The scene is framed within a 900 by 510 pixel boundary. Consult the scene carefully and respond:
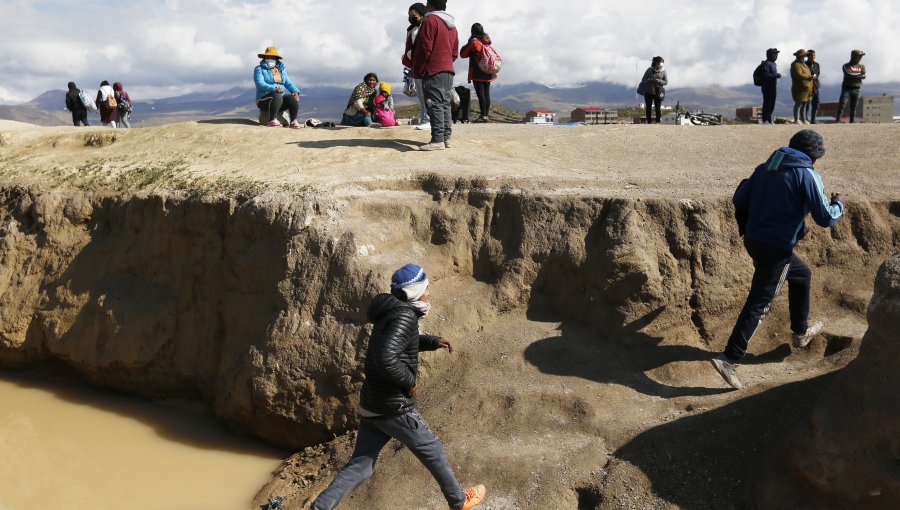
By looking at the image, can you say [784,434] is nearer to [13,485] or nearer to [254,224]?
[254,224]

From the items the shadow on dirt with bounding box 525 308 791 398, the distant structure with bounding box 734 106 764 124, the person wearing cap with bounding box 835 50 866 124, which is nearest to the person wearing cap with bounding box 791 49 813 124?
the person wearing cap with bounding box 835 50 866 124

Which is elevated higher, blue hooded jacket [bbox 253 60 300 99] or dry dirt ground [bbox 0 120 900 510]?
blue hooded jacket [bbox 253 60 300 99]

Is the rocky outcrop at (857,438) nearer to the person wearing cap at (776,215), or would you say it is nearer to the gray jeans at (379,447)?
the person wearing cap at (776,215)

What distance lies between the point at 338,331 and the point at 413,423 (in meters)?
2.32

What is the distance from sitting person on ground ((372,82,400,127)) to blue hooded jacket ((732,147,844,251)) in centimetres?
677

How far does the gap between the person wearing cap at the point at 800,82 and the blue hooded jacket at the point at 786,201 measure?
8.19m

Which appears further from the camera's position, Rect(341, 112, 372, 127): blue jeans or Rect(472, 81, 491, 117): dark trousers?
Rect(472, 81, 491, 117): dark trousers

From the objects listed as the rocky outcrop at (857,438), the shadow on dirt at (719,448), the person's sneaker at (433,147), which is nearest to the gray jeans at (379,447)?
the shadow on dirt at (719,448)

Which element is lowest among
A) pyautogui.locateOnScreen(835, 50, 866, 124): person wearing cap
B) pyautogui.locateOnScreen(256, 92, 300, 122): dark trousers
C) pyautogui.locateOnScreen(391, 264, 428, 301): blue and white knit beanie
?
pyautogui.locateOnScreen(391, 264, 428, 301): blue and white knit beanie

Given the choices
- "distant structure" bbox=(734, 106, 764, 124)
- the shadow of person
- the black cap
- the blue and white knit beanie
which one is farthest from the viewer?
"distant structure" bbox=(734, 106, 764, 124)

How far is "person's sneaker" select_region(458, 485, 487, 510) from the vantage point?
495cm

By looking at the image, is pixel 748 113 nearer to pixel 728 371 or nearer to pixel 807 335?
pixel 807 335

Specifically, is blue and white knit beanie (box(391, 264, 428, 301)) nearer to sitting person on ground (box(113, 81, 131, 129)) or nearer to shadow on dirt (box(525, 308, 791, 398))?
shadow on dirt (box(525, 308, 791, 398))

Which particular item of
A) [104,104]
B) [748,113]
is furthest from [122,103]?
[748,113]
